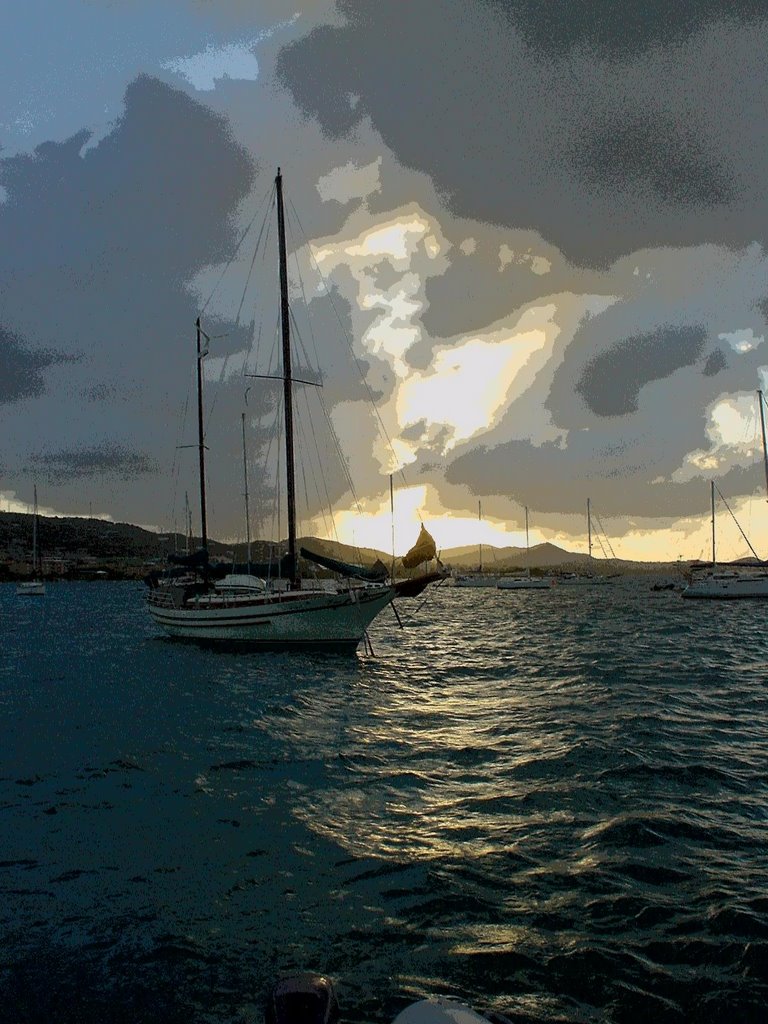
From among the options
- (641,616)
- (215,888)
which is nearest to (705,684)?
(215,888)

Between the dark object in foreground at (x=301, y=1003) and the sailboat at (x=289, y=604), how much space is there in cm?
2531

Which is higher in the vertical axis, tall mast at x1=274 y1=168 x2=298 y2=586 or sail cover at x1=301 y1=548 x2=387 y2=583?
tall mast at x1=274 y1=168 x2=298 y2=586

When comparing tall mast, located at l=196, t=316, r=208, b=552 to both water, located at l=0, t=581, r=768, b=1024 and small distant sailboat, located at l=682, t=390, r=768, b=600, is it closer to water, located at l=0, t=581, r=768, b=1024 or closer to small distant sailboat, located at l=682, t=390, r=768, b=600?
water, located at l=0, t=581, r=768, b=1024

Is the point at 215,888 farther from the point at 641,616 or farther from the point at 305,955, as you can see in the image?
the point at 641,616

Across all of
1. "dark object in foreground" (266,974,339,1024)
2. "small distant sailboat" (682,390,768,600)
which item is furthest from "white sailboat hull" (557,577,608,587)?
"dark object in foreground" (266,974,339,1024)

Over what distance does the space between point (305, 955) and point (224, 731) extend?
10380 millimetres

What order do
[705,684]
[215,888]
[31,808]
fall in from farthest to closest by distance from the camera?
[705,684], [31,808], [215,888]

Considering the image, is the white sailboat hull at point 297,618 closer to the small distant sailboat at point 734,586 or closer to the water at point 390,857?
the water at point 390,857

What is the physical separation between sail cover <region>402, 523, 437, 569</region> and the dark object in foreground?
25.7m

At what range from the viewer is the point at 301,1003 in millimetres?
4125

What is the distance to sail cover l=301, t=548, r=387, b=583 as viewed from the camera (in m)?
31.5

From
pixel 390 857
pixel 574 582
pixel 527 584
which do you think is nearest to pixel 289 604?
pixel 390 857

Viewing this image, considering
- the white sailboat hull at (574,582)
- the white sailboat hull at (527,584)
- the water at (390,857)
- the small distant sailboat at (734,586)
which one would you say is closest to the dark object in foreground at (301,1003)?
the water at (390,857)

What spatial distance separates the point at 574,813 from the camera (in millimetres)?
9508
